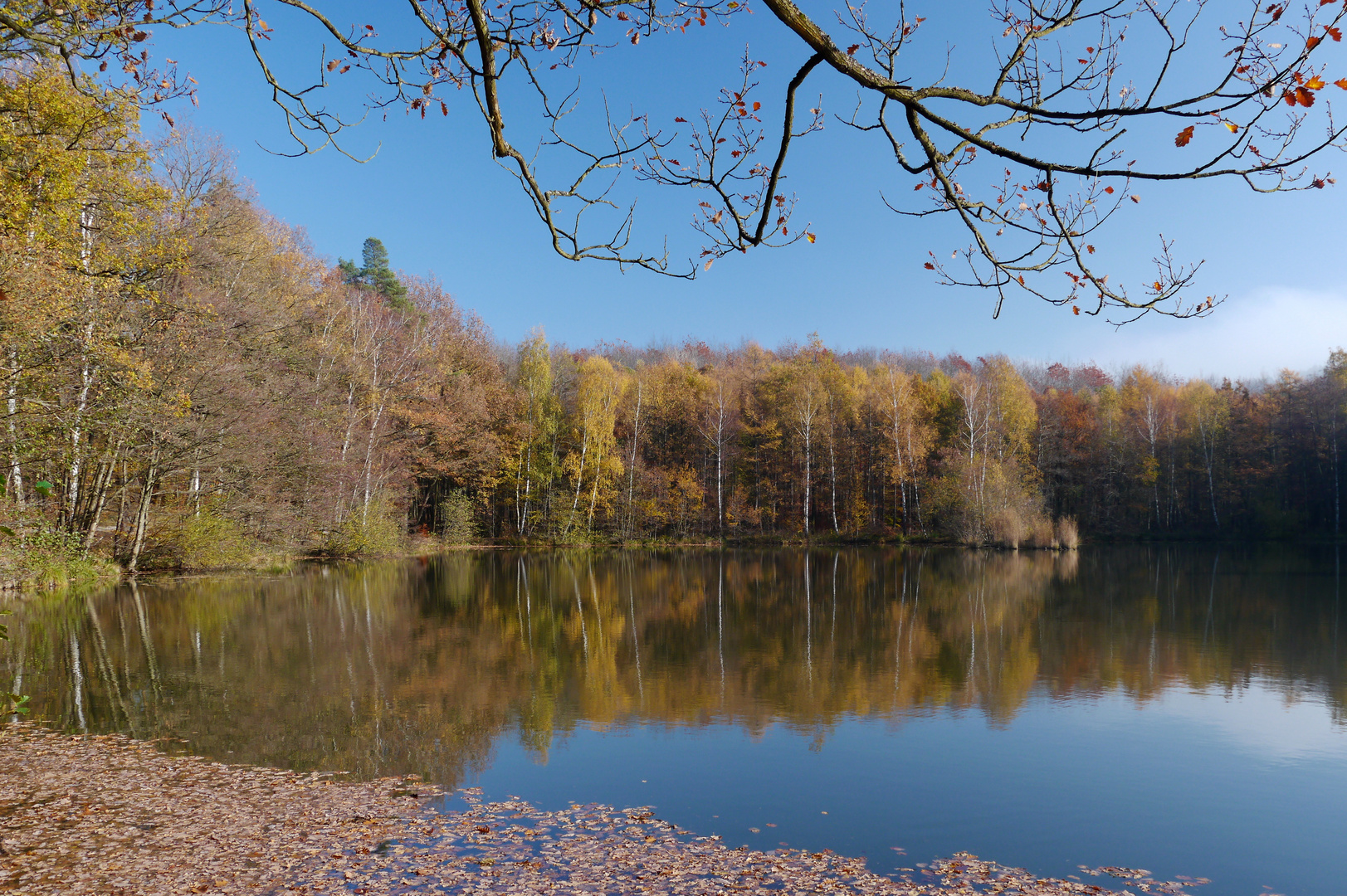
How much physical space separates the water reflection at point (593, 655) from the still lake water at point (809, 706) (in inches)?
2.5

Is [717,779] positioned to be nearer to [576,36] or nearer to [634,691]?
[634,691]

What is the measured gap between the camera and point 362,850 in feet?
15.1

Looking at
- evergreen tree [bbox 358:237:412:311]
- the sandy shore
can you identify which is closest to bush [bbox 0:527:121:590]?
the sandy shore

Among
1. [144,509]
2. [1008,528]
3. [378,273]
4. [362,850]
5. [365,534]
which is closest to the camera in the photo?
[362,850]

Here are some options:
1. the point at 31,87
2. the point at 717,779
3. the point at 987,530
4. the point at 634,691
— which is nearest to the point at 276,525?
the point at 31,87

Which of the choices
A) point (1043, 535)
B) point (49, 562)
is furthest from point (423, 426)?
point (1043, 535)

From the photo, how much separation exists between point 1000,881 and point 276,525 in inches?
849

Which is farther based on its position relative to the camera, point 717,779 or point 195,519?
point 195,519

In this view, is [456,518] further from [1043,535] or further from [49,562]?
[1043,535]

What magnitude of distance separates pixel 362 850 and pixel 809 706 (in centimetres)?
520

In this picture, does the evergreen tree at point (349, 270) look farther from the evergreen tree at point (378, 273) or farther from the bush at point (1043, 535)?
the bush at point (1043, 535)

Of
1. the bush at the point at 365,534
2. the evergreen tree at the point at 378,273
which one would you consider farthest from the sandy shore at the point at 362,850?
the evergreen tree at the point at 378,273

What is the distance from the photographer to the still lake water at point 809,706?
18.2ft

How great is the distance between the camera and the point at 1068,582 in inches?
827
